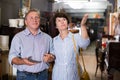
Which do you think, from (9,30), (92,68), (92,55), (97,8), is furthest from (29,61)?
(97,8)

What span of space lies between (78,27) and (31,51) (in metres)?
4.79

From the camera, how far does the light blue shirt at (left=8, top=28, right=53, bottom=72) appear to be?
2.33 m

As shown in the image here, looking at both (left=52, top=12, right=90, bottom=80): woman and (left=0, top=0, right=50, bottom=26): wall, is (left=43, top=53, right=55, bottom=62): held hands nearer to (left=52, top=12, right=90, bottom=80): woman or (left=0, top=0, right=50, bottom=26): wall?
(left=52, top=12, right=90, bottom=80): woman

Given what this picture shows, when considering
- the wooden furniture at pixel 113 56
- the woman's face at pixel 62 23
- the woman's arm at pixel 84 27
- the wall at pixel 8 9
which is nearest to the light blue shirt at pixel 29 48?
the woman's face at pixel 62 23

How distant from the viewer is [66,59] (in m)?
2.30

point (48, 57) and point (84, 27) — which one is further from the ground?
point (84, 27)

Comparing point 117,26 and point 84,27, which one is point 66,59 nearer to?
point 84,27

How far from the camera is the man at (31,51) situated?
2316mm

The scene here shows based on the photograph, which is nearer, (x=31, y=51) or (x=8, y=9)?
(x=31, y=51)

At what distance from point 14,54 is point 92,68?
18.4 feet

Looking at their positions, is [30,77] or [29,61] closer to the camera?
[29,61]

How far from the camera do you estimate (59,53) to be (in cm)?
233

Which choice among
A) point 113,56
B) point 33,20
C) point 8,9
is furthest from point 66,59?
point 8,9

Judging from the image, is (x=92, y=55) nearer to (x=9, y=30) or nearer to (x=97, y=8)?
(x=97, y=8)
